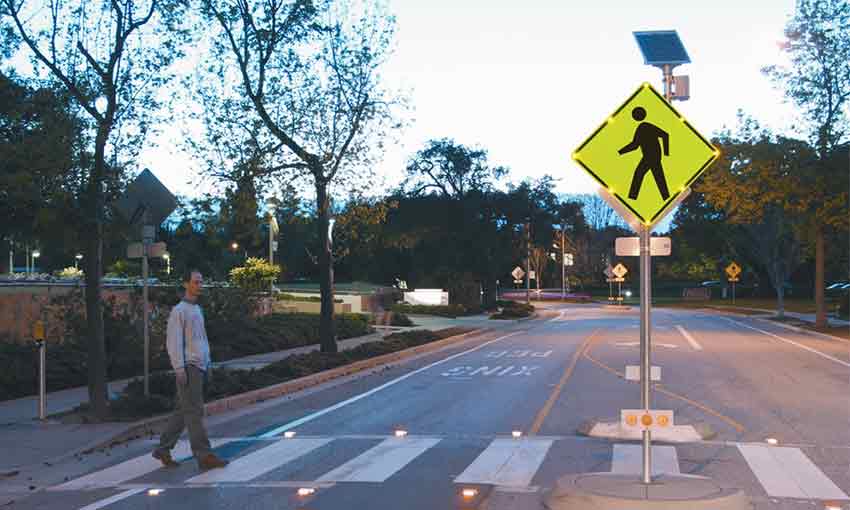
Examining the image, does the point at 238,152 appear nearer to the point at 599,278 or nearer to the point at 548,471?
the point at 548,471

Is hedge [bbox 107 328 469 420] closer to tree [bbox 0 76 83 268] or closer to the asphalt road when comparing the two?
the asphalt road

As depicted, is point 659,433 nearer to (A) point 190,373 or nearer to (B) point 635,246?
(B) point 635,246

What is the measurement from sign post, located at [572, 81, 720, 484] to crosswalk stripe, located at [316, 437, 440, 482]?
293 centimetres

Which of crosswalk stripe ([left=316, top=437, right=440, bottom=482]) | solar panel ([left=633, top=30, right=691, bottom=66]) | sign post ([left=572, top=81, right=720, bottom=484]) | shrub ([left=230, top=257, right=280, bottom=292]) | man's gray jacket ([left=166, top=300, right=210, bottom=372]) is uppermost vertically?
solar panel ([left=633, top=30, right=691, bottom=66])

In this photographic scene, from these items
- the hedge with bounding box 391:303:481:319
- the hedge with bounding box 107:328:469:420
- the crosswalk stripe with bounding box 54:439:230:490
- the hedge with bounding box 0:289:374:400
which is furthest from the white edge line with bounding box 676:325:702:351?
the crosswalk stripe with bounding box 54:439:230:490

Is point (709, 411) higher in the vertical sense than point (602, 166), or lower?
lower

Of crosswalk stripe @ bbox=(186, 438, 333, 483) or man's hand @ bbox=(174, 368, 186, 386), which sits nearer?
crosswalk stripe @ bbox=(186, 438, 333, 483)

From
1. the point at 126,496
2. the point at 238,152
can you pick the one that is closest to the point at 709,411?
the point at 126,496

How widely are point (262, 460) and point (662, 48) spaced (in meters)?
6.08

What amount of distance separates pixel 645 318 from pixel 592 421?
17.9 feet

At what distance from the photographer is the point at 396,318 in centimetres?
4488

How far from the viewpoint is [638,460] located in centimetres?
1081

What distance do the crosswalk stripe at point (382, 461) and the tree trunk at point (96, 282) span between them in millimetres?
4411

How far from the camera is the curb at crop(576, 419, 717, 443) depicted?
40.2 ft
